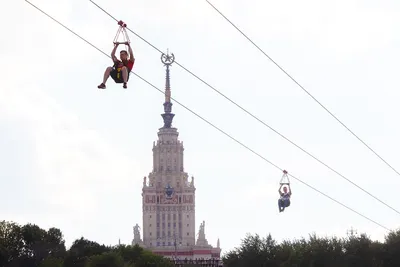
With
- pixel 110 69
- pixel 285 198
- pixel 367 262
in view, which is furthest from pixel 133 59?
pixel 367 262

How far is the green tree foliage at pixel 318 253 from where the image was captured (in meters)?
179

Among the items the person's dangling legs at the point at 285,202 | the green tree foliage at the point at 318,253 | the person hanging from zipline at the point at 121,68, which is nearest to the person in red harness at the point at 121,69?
the person hanging from zipline at the point at 121,68

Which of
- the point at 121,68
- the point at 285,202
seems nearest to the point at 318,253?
the point at 285,202

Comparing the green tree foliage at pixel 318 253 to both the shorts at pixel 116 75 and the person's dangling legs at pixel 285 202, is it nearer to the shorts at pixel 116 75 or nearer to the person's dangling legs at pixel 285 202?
the person's dangling legs at pixel 285 202

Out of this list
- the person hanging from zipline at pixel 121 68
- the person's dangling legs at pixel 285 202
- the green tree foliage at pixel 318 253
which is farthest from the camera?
the green tree foliage at pixel 318 253

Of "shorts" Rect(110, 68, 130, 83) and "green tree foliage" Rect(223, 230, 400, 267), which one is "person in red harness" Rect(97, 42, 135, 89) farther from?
"green tree foliage" Rect(223, 230, 400, 267)

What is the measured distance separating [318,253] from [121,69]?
129082 millimetres

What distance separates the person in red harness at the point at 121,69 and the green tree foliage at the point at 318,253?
410ft

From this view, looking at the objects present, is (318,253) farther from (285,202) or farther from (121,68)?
(121,68)

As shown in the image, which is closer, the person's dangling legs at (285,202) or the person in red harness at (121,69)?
the person in red harness at (121,69)

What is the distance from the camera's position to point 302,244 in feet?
626

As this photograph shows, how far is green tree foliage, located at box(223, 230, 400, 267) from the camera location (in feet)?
589

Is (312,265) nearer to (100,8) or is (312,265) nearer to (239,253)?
(239,253)

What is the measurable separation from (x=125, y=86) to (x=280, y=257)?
13352 cm
